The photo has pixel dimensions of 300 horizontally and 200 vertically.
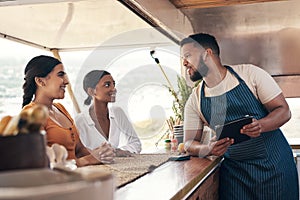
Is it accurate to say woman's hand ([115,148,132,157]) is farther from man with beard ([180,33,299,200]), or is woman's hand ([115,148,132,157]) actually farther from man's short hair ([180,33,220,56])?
man's short hair ([180,33,220,56])

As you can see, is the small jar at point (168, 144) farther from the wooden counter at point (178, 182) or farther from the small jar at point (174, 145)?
the wooden counter at point (178, 182)

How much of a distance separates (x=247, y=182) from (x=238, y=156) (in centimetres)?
13

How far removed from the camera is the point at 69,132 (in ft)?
6.39

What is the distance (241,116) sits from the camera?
207 cm

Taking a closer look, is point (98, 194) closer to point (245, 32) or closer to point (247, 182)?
point (247, 182)

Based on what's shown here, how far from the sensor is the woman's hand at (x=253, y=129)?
192 centimetres

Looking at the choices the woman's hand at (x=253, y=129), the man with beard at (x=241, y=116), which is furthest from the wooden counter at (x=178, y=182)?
the woman's hand at (x=253, y=129)

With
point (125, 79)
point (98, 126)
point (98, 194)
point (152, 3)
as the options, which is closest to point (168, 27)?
point (152, 3)

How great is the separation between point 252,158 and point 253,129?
0.20 metres

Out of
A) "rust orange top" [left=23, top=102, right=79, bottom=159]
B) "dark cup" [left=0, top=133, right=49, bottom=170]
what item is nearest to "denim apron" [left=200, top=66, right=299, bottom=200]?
"rust orange top" [left=23, top=102, right=79, bottom=159]

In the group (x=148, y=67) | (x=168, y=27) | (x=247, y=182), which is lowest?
(x=247, y=182)

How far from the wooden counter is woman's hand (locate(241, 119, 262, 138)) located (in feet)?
0.70

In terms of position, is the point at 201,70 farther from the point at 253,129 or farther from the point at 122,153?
the point at 122,153

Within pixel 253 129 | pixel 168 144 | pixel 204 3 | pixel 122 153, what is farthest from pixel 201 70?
pixel 204 3
